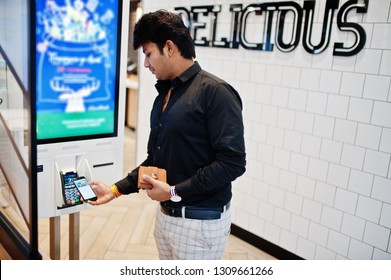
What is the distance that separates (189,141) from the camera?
1.37 meters

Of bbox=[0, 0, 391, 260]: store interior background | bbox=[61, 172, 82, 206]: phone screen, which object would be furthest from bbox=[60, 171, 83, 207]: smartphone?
bbox=[0, 0, 391, 260]: store interior background

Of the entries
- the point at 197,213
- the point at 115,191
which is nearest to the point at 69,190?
the point at 115,191

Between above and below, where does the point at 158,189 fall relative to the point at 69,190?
above

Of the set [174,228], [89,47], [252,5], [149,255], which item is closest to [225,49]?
[252,5]

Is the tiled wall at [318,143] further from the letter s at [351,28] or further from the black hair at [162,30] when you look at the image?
the black hair at [162,30]

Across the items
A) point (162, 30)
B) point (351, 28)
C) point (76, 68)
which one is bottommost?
point (76, 68)

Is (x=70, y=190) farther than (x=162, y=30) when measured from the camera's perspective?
Yes

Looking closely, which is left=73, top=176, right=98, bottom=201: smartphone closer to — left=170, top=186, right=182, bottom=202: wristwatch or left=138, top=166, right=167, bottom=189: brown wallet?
left=138, top=166, right=167, bottom=189: brown wallet

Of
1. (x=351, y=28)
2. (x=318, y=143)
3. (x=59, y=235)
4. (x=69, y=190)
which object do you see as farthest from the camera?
(x=318, y=143)

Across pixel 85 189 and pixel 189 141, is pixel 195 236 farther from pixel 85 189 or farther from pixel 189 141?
pixel 85 189

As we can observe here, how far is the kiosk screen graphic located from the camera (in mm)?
1717

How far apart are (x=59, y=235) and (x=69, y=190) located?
0.44m

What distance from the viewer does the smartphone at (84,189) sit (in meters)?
1.67

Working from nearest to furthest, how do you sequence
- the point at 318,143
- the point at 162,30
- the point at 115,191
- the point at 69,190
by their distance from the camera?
the point at 162,30 < the point at 115,191 < the point at 69,190 < the point at 318,143
